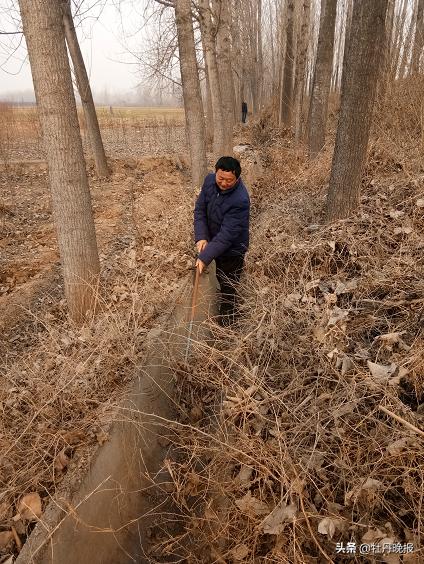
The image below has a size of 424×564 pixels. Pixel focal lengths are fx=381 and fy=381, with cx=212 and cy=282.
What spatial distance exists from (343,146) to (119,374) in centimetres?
354

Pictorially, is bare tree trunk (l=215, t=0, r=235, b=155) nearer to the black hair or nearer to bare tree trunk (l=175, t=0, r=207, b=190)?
bare tree trunk (l=175, t=0, r=207, b=190)

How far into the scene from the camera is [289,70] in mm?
14062

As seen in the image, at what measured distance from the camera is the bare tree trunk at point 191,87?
22.5ft

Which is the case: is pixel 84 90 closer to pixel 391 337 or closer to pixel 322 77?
pixel 322 77

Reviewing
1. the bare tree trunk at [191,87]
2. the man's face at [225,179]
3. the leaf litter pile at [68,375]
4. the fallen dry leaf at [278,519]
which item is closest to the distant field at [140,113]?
the bare tree trunk at [191,87]

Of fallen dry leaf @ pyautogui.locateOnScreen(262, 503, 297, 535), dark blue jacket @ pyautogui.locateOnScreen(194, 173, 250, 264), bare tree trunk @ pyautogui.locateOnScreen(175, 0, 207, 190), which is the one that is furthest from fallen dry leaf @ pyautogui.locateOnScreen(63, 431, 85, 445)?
bare tree trunk @ pyautogui.locateOnScreen(175, 0, 207, 190)

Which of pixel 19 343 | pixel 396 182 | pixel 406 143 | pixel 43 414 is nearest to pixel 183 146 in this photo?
pixel 406 143

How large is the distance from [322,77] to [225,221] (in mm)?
6458

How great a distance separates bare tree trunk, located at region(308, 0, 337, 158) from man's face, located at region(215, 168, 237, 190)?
5.46 metres

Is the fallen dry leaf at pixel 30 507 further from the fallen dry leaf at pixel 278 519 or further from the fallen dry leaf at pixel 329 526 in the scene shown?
the fallen dry leaf at pixel 329 526

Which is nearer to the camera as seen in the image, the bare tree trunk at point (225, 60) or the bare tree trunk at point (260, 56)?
the bare tree trunk at point (225, 60)

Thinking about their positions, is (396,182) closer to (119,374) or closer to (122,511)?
(119,374)

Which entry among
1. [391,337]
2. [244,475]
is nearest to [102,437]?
[244,475]

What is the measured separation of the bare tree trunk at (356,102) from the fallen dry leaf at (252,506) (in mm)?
3514
